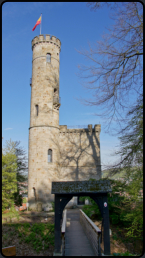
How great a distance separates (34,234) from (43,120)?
1156cm

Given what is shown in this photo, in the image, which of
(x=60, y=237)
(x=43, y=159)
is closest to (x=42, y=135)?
(x=43, y=159)

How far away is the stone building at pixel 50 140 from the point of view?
19.3 meters

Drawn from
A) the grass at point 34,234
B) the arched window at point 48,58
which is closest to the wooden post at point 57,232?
the grass at point 34,234

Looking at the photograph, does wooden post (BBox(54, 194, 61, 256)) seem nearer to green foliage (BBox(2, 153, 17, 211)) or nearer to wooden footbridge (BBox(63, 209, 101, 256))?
wooden footbridge (BBox(63, 209, 101, 256))

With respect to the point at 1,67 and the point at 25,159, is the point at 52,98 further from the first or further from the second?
the point at 1,67

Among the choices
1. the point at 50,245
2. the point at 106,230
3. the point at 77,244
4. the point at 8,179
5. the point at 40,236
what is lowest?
the point at 50,245

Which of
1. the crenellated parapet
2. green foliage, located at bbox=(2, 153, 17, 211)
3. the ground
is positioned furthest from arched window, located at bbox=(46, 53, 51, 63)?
Answer: the ground

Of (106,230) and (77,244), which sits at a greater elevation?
(106,230)

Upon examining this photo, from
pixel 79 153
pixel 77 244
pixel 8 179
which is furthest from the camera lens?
pixel 79 153

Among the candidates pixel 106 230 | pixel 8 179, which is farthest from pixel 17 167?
pixel 106 230

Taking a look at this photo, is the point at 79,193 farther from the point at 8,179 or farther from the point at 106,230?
the point at 8,179

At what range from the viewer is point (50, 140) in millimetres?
20484

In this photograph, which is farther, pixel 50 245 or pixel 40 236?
pixel 40 236

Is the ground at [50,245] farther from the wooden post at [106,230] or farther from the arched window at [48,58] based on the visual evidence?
the arched window at [48,58]
